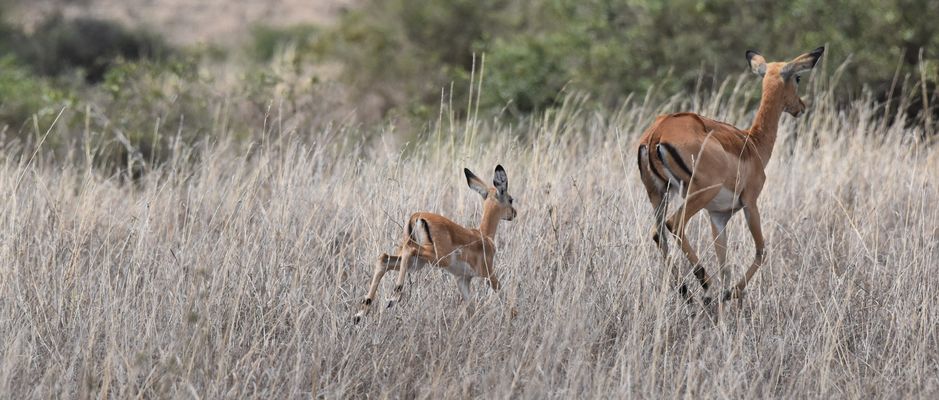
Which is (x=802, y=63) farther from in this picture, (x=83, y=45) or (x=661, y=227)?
(x=83, y=45)

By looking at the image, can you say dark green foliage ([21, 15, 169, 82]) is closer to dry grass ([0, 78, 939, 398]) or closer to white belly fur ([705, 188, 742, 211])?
dry grass ([0, 78, 939, 398])

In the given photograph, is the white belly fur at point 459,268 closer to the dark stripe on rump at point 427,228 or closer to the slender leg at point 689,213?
the dark stripe on rump at point 427,228

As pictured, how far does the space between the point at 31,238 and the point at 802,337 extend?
3.46 m

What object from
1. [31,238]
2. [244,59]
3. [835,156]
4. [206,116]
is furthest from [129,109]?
[244,59]

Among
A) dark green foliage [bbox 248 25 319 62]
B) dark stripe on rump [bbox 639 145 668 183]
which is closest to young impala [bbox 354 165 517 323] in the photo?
dark stripe on rump [bbox 639 145 668 183]

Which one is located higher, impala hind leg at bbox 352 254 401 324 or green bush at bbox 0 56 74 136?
impala hind leg at bbox 352 254 401 324

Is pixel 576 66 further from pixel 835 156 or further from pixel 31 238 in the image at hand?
pixel 31 238

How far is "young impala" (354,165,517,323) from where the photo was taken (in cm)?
469

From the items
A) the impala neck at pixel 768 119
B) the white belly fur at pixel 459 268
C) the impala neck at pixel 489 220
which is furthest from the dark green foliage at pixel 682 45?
the white belly fur at pixel 459 268

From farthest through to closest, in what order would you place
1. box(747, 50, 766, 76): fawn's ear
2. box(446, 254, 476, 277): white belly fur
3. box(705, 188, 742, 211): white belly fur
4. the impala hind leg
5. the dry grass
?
box(747, 50, 766, 76): fawn's ear < box(705, 188, 742, 211): white belly fur < box(446, 254, 476, 277): white belly fur < the impala hind leg < the dry grass

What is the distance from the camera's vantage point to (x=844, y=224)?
6711 millimetres

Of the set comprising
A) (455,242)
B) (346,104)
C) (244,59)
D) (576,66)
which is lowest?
(244,59)

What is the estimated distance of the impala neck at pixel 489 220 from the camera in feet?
17.7

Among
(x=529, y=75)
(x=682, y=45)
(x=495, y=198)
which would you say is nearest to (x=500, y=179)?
(x=495, y=198)
